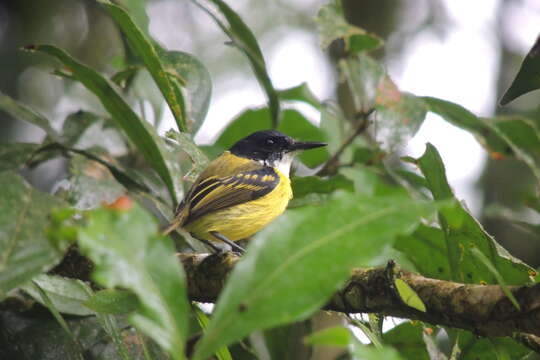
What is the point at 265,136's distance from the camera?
12.6ft

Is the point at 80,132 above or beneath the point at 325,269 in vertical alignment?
beneath

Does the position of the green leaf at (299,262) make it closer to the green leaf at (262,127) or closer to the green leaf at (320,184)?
the green leaf at (320,184)

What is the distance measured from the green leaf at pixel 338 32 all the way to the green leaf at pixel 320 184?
0.84 metres

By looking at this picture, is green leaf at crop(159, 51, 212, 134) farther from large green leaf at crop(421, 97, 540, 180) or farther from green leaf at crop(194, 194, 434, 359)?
green leaf at crop(194, 194, 434, 359)

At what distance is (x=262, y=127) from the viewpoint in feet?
12.7

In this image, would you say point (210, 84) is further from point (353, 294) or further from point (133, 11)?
point (353, 294)

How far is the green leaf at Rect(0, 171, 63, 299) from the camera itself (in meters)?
1.35

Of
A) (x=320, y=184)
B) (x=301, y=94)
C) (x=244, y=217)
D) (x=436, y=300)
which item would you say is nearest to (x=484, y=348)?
(x=436, y=300)

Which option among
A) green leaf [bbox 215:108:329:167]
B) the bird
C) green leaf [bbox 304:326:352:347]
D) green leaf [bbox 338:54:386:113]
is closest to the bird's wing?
the bird

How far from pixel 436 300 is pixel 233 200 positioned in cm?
162

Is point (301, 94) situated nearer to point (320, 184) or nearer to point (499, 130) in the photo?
point (320, 184)

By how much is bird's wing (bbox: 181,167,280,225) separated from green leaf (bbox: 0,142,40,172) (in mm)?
692

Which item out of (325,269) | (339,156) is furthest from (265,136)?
(325,269)

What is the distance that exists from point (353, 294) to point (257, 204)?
1.48m
